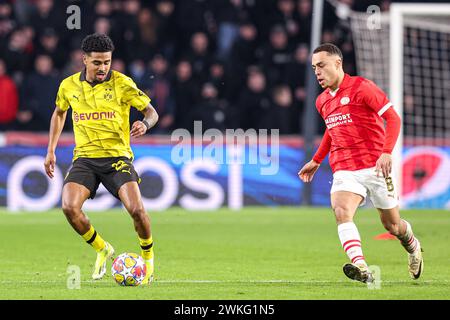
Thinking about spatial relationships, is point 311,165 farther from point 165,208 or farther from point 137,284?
point 165,208

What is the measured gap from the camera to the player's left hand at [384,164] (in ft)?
27.5

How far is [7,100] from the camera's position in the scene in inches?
722

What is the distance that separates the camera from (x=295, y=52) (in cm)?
1966

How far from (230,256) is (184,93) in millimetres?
7593

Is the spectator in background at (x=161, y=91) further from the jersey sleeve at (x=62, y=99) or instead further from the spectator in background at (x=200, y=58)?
the jersey sleeve at (x=62, y=99)

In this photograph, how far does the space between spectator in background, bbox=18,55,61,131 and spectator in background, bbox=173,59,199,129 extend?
80.7 inches

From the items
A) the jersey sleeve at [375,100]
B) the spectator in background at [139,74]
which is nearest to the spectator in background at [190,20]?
the spectator in background at [139,74]

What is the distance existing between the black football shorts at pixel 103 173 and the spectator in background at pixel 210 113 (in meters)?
9.15

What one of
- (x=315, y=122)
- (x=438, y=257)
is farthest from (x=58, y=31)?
(x=438, y=257)

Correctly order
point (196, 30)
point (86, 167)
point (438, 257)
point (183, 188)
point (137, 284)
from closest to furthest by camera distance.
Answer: point (137, 284)
point (86, 167)
point (438, 257)
point (183, 188)
point (196, 30)

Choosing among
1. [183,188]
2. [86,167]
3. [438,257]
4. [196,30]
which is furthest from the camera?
[196,30]

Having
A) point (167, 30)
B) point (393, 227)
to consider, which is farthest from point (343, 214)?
point (167, 30)

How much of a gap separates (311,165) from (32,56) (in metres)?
10.4

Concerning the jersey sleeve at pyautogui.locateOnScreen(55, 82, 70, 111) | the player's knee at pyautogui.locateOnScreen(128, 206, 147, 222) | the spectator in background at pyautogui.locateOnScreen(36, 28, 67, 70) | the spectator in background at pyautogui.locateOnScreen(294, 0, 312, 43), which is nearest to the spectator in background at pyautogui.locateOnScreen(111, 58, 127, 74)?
the spectator in background at pyautogui.locateOnScreen(36, 28, 67, 70)
